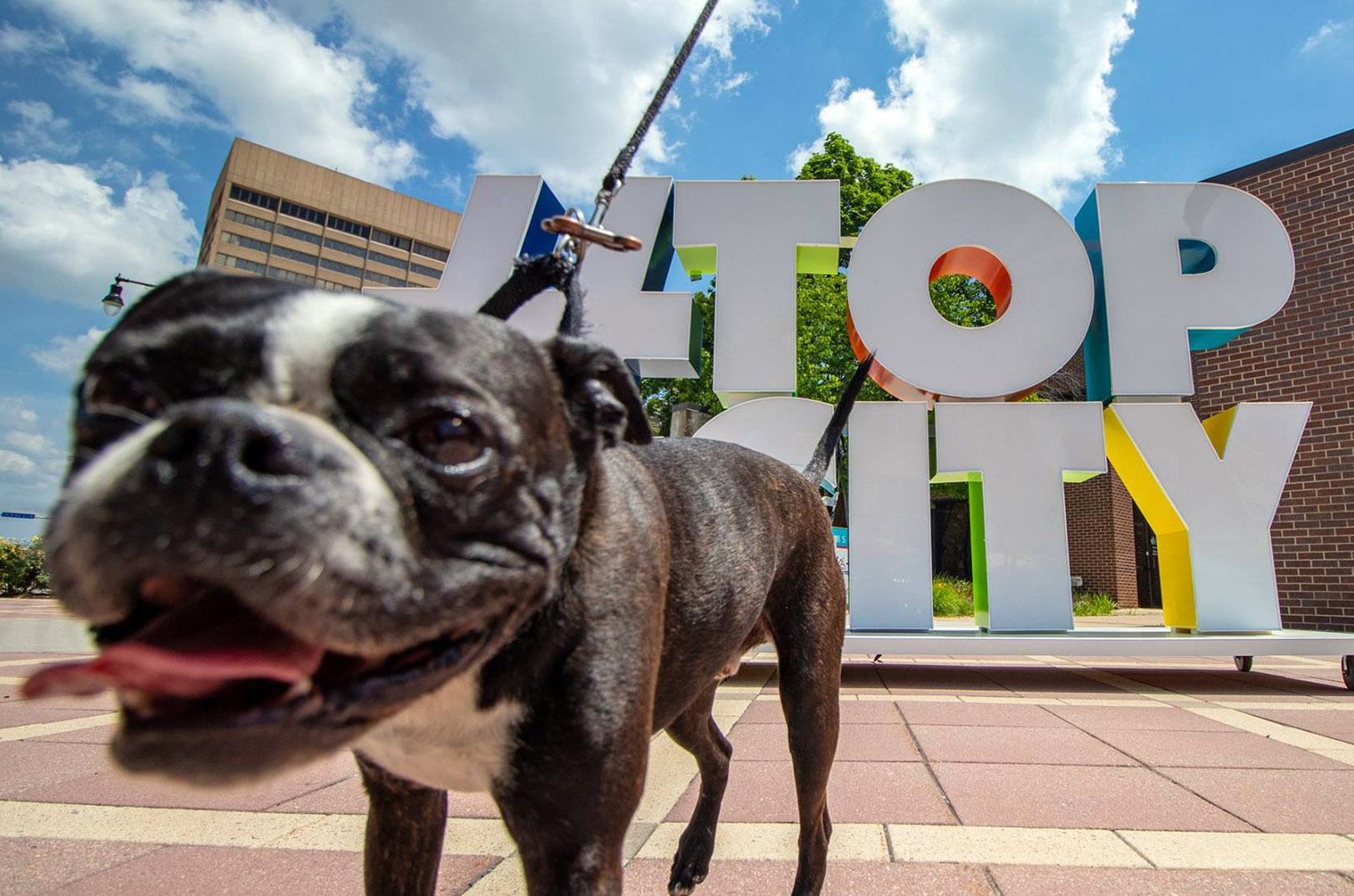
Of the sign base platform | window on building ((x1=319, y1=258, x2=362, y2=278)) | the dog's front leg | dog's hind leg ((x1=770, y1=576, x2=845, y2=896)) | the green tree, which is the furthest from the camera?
window on building ((x1=319, y1=258, x2=362, y2=278))

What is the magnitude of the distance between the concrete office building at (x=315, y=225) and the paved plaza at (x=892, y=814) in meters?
74.7

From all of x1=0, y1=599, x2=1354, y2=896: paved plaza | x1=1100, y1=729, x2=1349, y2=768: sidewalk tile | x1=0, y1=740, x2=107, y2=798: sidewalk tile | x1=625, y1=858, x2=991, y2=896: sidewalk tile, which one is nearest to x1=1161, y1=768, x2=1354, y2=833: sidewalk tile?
x1=0, y1=599, x2=1354, y2=896: paved plaza

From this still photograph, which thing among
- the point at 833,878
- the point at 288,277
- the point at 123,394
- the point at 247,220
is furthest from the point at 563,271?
the point at 247,220

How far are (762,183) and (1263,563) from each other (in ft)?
20.4

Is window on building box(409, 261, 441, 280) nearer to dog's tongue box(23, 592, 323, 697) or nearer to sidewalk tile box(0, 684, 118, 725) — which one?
sidewalk tile box(0, 684, 118, 725)

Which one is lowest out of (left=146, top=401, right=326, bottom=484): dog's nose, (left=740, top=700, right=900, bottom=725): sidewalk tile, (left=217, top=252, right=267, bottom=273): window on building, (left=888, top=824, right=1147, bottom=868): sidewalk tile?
(left=740, top=700, right=900, bottom=725): sidewalk tile

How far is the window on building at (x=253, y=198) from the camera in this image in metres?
74.3

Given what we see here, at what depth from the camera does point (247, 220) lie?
245 ft

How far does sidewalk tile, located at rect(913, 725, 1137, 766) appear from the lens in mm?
4176

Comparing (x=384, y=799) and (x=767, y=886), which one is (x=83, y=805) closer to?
(x=384, y=799)

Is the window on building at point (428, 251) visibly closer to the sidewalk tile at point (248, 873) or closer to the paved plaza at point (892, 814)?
the paved plaza at point (892, 814)

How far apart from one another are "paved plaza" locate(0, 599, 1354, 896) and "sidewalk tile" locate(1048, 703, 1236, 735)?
Result: 28mm

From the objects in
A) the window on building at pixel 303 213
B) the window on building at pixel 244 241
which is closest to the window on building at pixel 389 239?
the window on building at pixel 303 213

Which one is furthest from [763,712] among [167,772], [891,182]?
[891,182]
